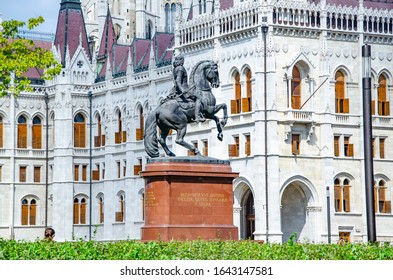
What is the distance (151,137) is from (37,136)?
59693 mm

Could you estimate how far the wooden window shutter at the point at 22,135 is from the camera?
100312 millimetres

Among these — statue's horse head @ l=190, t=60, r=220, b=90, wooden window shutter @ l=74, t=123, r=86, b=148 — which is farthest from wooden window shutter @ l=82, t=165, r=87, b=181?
statue's horse head @ l=190, t=60, r=220, b=90

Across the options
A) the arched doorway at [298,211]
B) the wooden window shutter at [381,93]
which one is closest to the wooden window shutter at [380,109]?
the wooden window shutter at [381,93]

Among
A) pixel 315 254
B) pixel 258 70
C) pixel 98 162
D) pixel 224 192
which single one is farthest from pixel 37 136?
pixel 315 254

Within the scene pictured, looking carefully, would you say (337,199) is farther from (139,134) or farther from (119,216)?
(119,216)

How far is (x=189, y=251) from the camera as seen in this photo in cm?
3016

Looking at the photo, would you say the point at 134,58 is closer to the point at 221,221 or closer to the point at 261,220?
the point at 261,220

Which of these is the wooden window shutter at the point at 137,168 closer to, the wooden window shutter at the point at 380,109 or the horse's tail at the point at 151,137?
the wooden window shutter at the point at 380,109

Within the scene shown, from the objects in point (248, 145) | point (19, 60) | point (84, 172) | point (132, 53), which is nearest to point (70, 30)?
point (132, 53)

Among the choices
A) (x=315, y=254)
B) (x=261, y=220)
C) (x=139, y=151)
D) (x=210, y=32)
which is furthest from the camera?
(x=139, y=151)

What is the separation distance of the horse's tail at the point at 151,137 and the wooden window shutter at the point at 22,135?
194ft

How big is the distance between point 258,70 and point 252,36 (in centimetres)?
251

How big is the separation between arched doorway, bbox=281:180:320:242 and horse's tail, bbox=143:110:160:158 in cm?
3093

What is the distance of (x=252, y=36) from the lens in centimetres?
7344
